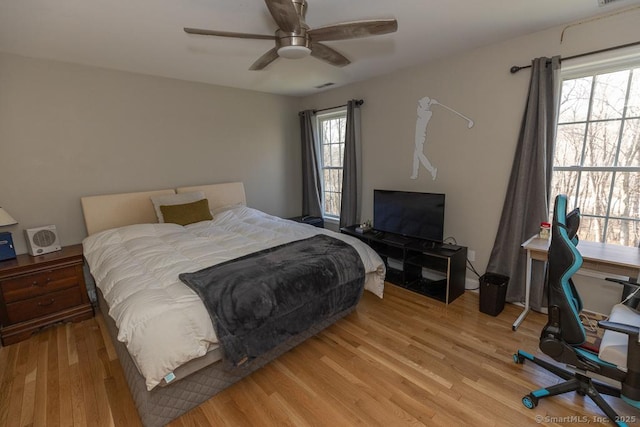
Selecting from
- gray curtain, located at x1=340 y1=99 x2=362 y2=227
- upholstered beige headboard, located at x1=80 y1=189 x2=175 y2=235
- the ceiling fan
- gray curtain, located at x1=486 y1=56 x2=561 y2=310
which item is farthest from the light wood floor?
the ceiling fan

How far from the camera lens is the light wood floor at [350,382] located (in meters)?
1.65

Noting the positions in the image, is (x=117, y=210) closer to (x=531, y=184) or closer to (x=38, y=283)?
(x=38, y=283)

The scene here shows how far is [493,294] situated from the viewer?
2.60 metres

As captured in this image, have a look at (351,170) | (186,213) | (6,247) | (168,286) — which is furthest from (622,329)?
(6,247)

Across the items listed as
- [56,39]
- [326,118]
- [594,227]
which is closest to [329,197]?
[326,118]

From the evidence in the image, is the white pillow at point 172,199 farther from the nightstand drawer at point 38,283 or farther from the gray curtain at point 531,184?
the gray curtain at point 531,184

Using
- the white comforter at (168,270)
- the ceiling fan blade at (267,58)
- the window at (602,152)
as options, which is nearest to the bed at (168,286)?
the white comforter at (168,270)

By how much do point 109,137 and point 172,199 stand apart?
0.93m

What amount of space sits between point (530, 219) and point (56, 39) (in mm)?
4353

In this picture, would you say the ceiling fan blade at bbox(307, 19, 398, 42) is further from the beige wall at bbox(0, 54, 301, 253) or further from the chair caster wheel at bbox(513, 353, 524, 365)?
the beige wall at bbox(0, 54, 301, 253)

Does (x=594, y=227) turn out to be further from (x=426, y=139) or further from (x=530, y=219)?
(x=426, y=139)

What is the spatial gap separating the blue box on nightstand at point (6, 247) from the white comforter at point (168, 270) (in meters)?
0.54

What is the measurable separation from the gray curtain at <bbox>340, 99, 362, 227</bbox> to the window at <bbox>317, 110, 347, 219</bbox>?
13.7 inches

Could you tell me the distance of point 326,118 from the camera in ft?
14.9
